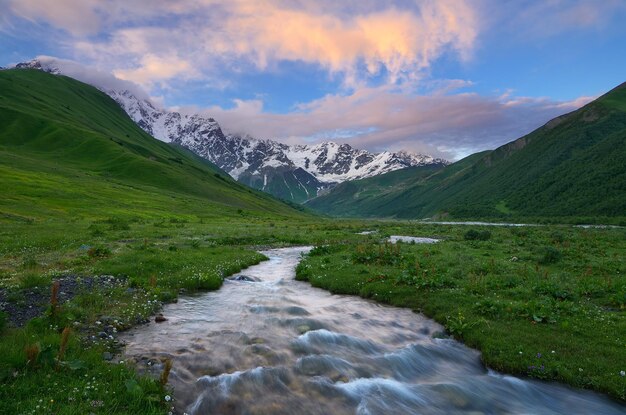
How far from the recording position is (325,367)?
12734 millimetres

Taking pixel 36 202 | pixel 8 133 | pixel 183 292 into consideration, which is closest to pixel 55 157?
pixel 8 133

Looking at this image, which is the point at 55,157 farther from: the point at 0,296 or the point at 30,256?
the point at 0,296

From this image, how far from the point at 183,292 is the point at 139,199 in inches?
3102

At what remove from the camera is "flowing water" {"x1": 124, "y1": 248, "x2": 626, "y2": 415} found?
35.2ft

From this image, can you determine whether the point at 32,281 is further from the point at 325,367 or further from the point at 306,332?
the point at 325,367

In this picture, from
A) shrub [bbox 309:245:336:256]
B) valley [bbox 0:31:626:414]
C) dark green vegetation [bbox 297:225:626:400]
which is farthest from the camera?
shrub [bbox 309:245:336:256]

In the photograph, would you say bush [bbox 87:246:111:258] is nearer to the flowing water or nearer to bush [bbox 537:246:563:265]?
the flowing water

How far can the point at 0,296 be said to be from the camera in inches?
615

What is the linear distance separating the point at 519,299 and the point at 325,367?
39.1 feet

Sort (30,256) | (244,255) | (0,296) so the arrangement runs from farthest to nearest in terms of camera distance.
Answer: (244,255)
(30,256)
(0,296)

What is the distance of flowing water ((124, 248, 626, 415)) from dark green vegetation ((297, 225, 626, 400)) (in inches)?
32.0

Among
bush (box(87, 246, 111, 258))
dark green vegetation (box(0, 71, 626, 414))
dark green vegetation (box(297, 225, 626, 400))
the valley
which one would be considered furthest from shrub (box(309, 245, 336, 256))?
bush (box(87, 246, 111, 258))

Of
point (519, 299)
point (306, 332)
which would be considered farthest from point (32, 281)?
point (519, 299)

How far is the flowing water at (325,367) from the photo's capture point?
10.7 m
